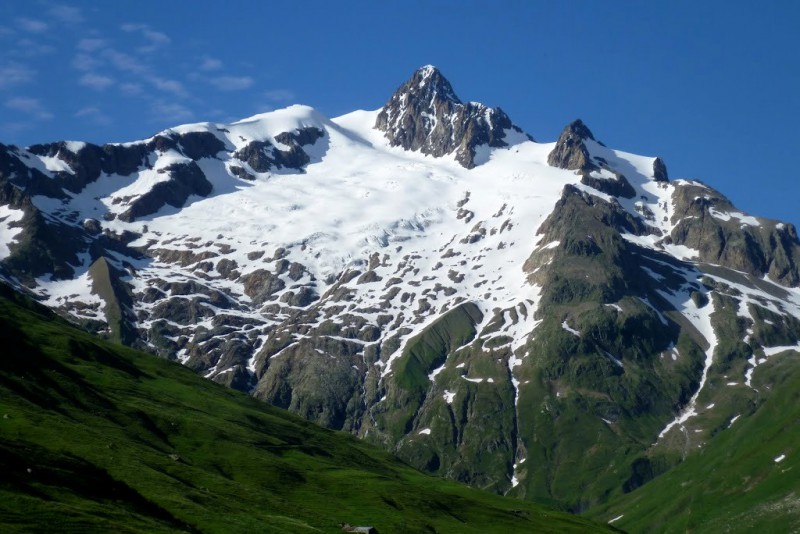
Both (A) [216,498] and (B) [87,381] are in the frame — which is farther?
(B) [87,381]

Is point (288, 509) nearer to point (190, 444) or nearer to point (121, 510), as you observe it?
point (121, 510)

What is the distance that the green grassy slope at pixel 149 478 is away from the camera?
95438 millimetres

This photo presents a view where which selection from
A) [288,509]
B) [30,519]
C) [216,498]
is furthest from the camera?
[288,509]

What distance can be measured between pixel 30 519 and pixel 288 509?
164ft

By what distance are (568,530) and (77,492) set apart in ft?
402

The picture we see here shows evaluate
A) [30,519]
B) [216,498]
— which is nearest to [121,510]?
[30,519]

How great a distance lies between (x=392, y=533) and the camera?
143 meters

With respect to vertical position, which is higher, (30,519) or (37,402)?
(37,402)

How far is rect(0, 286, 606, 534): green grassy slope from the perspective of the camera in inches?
3757

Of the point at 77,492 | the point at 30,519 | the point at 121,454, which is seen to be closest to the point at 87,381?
the point at 121,454

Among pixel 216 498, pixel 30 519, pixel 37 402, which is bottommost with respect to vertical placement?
pixel 30 519

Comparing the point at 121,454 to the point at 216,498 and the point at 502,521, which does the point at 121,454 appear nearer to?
the point at 216,498

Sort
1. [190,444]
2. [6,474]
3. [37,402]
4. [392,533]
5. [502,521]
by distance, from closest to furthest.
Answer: [6,474] < [392,533] < [37,402] < [190,444] < [502,521]

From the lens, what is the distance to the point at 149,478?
394ft
